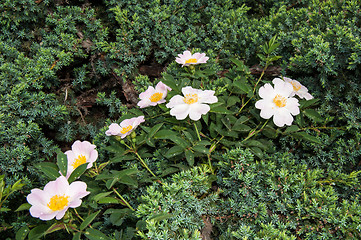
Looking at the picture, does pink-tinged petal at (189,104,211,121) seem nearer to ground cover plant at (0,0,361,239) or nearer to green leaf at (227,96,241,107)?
ground cover plant at (0,0,361,239)

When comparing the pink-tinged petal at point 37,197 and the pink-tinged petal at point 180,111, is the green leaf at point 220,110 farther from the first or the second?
the pink-tinged petal at point 37,197

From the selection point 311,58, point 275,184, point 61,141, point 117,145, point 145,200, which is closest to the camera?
point 145,200

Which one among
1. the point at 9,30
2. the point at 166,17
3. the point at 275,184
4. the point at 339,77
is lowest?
the point at 275,184

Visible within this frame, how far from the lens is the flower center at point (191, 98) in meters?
1.70

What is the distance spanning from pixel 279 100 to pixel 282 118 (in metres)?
0.11

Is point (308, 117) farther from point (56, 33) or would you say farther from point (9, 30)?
point (9, 30)

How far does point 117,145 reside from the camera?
1.78 meters

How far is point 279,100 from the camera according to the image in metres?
1.73

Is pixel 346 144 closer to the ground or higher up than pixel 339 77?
closer to the ground

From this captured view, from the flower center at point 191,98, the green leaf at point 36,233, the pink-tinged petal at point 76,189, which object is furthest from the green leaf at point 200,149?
the green leaf at point 36,233

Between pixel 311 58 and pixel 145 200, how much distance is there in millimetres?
1348

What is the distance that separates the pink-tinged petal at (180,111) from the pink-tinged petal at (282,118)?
51cm

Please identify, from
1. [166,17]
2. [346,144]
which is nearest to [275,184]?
[346,144]

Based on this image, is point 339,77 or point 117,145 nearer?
point 117,145
